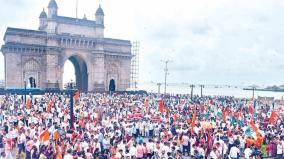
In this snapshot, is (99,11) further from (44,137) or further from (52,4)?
(44,137)

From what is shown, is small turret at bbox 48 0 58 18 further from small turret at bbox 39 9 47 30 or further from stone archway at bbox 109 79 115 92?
stone archway at bbox 109 79 115 92

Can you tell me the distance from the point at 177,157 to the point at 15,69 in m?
41.9

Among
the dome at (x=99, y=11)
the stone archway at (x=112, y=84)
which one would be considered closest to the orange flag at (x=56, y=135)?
the stone archway at (x=112, y=84)

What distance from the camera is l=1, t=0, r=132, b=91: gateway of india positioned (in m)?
50.2

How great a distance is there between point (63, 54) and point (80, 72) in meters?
6.95

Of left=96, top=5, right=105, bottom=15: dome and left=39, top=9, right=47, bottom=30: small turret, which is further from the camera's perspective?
left=96, top=5, right=105, bottom=15: dome

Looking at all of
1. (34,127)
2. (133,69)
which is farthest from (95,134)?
(133,69)

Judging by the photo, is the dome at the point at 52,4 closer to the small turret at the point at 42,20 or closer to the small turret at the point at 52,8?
the small turret at the point at 52,8

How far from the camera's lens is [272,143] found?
16859 millimetres

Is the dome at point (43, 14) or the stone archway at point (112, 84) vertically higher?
the dome at point (43, 14)

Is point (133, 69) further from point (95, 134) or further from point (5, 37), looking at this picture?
point (95, 134)

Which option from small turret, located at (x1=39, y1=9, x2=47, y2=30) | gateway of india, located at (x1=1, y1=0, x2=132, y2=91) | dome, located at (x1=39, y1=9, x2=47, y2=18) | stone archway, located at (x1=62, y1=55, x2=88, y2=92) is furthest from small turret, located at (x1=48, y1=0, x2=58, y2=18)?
stone archway, located at (x1=62, y1=55, x2=88, y2=92)

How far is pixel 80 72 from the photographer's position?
59844mm

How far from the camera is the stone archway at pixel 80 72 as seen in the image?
2274 inches
